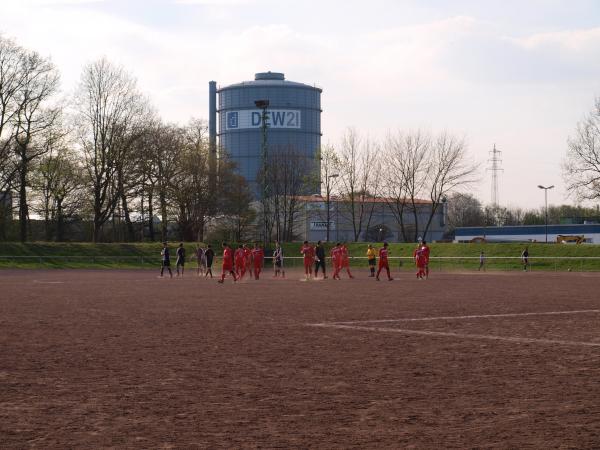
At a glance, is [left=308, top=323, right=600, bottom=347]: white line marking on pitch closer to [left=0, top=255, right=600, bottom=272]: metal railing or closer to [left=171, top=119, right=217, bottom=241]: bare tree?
[left=0, top=255, right=600, bottom=272]: metal railing

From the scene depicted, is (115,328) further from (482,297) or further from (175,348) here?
(482,297)

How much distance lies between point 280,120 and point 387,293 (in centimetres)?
12856

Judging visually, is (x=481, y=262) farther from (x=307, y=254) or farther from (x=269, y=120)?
(x=269, y=120)

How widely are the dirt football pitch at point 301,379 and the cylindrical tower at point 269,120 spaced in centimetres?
13574

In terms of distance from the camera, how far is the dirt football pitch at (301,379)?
6988 millimetres

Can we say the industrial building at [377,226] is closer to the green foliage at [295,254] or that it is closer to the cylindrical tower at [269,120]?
the green foliage at [295,254]

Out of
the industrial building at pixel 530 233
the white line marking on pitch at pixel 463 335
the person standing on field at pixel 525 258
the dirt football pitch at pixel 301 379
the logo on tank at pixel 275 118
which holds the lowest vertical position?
the white line marking on pitch at pixel 463 335

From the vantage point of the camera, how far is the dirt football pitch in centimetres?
699

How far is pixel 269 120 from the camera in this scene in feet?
513

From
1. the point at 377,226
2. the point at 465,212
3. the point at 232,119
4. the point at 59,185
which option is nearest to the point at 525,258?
the point at 59,185

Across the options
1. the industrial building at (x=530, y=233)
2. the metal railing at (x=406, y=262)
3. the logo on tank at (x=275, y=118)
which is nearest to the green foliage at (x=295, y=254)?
the metal railing at (x=406, y=262)

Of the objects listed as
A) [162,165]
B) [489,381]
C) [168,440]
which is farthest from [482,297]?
[162,165]

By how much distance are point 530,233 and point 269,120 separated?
6398 centimetres

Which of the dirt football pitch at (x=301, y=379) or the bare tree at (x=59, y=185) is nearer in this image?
the dirt football pitch at (x=301, y=379)
